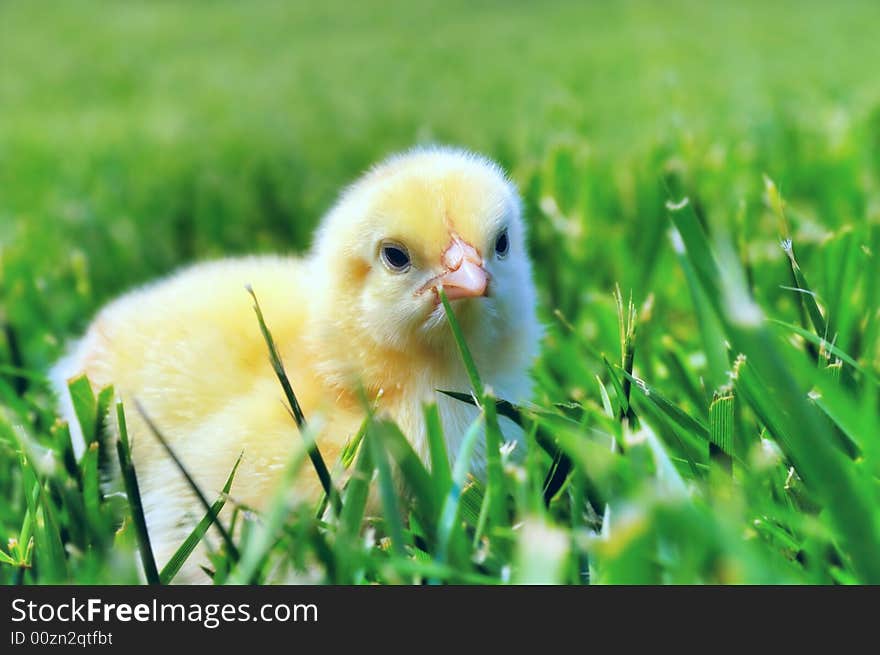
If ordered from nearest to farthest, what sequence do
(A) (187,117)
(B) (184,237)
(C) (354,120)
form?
(B) (184,237), (C) (354,120), (A) (187,117)

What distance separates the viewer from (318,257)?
1812mm

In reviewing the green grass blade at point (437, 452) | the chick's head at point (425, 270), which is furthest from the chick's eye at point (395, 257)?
the green grass blade at point (437, 452)

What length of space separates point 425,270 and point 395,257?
0.07 metres

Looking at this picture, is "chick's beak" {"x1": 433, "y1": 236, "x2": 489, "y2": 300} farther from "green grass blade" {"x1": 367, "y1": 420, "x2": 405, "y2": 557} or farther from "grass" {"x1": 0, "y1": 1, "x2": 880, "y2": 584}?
"green grass blade" {"x1": 367, "y1": 420, "x2": 405, "y2": 557}

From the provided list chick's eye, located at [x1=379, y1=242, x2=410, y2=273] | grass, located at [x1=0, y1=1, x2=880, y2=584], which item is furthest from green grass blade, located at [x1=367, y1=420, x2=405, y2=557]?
chick's eye, located at [x1=379, y1=242, x2=410, y2=273]

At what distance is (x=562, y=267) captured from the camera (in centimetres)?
252

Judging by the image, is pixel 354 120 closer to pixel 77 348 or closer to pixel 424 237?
pixel 77 348

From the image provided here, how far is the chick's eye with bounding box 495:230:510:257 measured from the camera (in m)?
1.67

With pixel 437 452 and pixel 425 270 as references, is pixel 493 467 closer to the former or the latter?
pixel 437 452

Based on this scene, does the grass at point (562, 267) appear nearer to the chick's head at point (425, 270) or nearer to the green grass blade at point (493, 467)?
the green grass blade at point (493, 467)

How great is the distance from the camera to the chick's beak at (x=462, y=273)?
1479 millimetres

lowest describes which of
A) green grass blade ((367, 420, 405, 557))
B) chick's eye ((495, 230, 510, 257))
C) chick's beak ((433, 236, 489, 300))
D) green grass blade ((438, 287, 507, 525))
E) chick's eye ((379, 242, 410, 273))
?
green grass blade ((367, 420, 405, 557))

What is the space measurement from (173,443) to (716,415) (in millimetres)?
925
